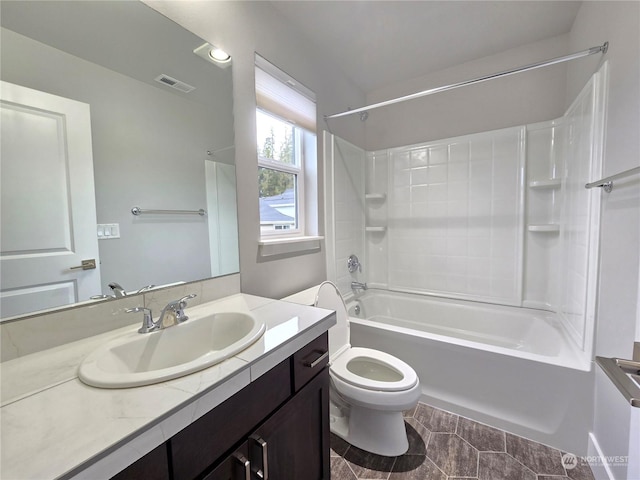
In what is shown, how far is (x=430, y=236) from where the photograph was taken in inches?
103

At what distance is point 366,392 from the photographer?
138 cm

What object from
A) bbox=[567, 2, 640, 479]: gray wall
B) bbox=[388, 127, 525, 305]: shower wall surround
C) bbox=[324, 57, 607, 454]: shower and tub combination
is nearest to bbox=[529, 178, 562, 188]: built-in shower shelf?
bbox=[324, 57, 607, 454]: shower and tub combination

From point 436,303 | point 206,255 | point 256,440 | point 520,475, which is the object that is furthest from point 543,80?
point 256,440

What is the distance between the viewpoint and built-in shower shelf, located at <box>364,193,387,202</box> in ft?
9.03

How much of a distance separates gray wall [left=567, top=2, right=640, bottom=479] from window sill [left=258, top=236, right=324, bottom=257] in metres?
1.55

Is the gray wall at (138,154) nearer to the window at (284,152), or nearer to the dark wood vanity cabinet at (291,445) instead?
the window at (284,152)

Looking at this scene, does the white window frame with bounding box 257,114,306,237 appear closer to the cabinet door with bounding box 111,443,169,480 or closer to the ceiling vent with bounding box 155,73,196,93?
the ceiling vent with bounding box 155,73,196,93

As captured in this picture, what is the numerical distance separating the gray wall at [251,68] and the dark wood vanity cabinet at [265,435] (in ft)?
2.20

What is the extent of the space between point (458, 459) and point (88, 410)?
1660 millimetres

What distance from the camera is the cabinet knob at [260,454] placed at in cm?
76

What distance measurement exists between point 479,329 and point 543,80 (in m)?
2.02

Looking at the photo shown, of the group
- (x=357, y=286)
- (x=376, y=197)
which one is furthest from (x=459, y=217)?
(x=357, y=286)

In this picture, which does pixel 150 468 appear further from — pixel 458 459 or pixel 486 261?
pixel 486 261

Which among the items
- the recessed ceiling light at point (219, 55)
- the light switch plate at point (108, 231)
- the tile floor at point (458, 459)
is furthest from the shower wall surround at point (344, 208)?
the light switch plate at point (108, 231)
